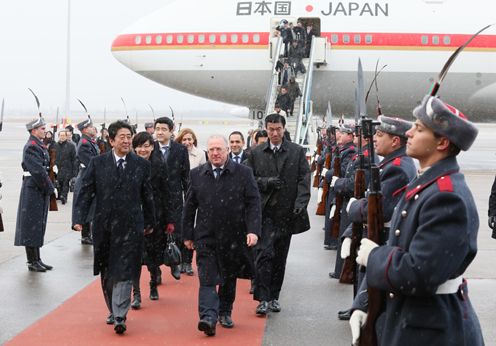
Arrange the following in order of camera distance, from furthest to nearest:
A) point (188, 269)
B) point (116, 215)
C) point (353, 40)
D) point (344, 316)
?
point (353, 40)
point (188, 269)
point (344, 316)
point (116, 215)

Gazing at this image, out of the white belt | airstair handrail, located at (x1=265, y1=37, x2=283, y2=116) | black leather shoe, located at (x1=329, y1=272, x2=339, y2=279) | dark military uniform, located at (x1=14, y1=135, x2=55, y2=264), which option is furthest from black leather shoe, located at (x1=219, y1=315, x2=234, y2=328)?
airstair handrail, located at (x1=265, y1=37, x2=283, y2=116)

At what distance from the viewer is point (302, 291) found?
8258 mm

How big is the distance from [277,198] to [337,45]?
1754 centimetres

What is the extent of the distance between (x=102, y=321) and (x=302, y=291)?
85.4 inches

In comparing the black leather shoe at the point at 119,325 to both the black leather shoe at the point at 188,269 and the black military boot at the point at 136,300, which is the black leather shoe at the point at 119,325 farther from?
the black leather shoe at the point at 188,269

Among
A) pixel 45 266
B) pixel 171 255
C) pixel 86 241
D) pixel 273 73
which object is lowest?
pixel 86 241

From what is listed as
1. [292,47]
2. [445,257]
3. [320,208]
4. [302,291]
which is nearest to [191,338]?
[302,291]

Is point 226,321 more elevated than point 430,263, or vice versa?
point 430,263

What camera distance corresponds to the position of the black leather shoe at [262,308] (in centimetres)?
720

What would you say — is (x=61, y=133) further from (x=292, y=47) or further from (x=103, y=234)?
(x=103, y=234)

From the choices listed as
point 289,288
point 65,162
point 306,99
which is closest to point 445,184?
point 289,288

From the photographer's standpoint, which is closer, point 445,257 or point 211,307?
point 445,257

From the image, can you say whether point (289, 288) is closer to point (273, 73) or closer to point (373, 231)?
point (373, 231)

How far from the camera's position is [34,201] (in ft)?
30.4
